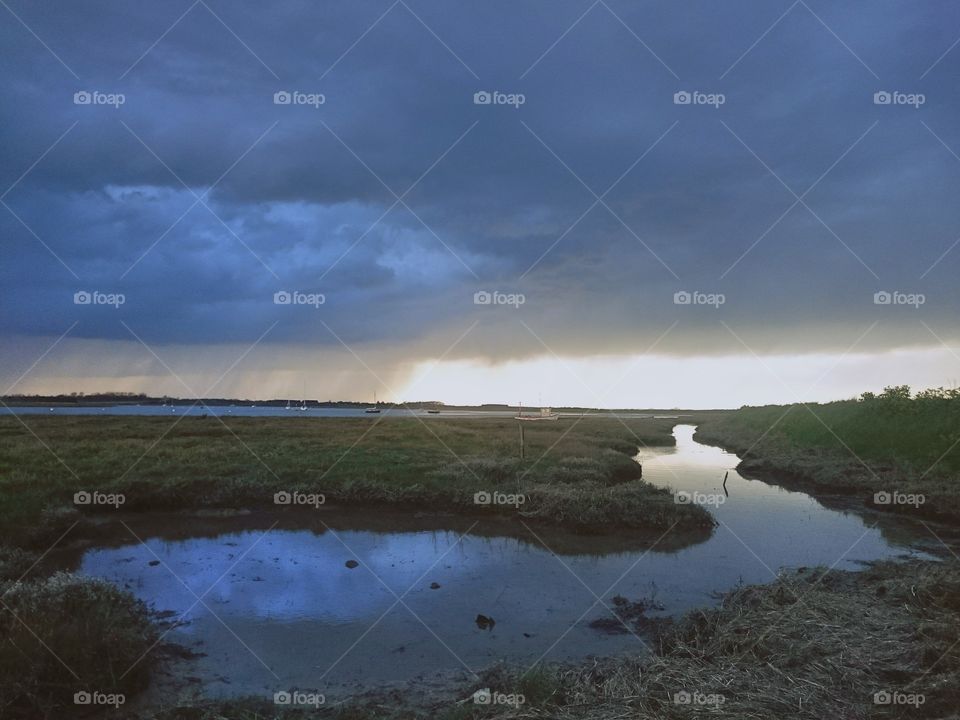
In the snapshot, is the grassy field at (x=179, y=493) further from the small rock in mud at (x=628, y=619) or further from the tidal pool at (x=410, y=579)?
the small rock in mud at (x=628, y=619)

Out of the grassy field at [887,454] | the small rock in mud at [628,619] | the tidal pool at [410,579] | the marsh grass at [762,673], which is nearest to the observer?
the marsh grass at [762,673]

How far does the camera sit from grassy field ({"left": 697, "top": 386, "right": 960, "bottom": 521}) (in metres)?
26.1

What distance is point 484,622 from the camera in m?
13.8

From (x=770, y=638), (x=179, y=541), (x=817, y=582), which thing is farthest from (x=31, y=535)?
A: (x=817, y=582)

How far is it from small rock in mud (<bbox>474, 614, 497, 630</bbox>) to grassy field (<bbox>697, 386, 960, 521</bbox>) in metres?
20.5

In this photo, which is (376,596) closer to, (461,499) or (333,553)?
(333,553)

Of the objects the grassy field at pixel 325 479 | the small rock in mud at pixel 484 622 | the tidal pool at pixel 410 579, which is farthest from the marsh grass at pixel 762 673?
the grassy field at pixel 325 479

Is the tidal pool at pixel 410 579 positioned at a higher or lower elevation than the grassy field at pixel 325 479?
lower

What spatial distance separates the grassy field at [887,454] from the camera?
26.1m

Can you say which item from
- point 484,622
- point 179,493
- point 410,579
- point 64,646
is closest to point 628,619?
point 484,622

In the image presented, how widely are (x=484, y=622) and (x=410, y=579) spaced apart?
393 centimetres

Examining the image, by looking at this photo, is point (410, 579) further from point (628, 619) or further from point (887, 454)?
point (887, 454)

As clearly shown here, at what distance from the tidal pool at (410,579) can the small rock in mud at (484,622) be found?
0.05 metres

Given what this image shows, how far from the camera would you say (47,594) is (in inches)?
454
